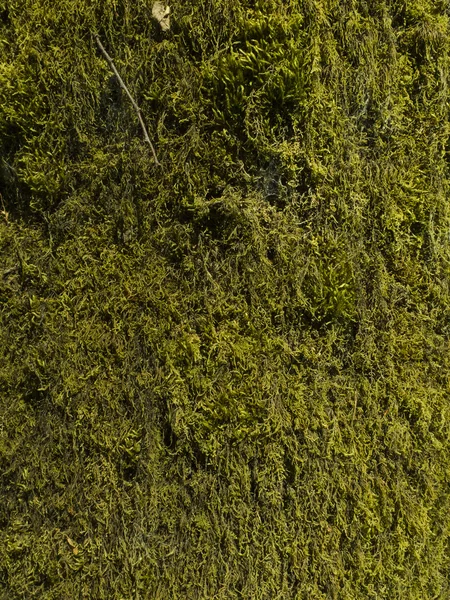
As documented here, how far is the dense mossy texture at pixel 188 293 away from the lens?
1.29 meters

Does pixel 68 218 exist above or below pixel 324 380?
above

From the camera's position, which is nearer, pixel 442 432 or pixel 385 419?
pixel 385 419

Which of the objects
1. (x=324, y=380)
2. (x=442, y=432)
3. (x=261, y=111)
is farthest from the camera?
(x=442, y=432)

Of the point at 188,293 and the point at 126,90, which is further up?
the point at 126,90

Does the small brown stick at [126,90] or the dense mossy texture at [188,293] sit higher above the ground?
the small brown stick at [126,90]

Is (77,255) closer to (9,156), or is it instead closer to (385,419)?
(9,156)

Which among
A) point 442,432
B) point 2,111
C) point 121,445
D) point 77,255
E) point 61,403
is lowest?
point 442,432

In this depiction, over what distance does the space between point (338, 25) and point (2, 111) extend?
94 centimetres

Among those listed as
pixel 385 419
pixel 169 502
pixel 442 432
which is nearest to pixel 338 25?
pixel 385 419

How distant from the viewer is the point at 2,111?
132 cm

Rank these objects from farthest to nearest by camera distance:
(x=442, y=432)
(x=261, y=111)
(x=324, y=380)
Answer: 1. (x=442, y=432)
2. (x=324, y=380)
3. (x=261, y=111)

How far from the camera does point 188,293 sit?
134 cm

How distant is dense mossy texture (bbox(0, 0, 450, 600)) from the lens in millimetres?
1286

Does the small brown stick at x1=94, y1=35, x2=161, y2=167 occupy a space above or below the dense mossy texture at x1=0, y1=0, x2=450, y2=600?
above
